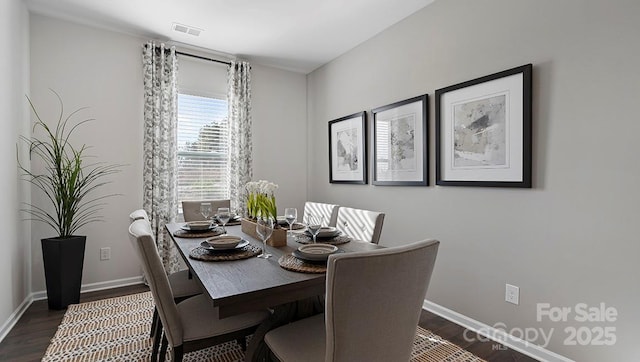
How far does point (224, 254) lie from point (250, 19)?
2443mm

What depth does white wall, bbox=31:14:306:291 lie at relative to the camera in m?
3.00

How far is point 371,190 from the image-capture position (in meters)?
3.42

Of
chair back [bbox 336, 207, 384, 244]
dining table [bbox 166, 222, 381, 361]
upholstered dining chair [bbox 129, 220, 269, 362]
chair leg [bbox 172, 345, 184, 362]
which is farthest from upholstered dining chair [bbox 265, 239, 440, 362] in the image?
chair back [bbox 336, 207, 384, 244]

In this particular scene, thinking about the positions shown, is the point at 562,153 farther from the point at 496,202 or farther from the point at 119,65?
the point at 119,65

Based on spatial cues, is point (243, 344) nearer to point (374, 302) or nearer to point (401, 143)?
point (374, 302)

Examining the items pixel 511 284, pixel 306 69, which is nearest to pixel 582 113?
pixel 511 284

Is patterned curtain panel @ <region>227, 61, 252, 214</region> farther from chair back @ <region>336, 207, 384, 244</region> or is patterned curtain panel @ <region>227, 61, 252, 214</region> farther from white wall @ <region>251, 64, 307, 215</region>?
chair back @ <region>336, 207, 384, 244</region>

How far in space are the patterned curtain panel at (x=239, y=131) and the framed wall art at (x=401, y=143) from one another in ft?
5.40

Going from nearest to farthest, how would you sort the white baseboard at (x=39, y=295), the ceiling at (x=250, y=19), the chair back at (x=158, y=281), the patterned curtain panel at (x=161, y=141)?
the chair back at (x=158, y=281) → the white baseboard at (x=39, y=295) → the ceiling at (x=250, y=19) → the patterned curtain panel at (x=161, y=141)

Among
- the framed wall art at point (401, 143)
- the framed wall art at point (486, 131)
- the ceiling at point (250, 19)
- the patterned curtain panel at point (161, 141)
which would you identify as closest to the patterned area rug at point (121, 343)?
the patterned curtain panel at point (161, 141)

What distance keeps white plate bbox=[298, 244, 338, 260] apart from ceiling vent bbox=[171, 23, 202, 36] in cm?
281

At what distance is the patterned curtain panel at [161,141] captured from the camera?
338 centimetres

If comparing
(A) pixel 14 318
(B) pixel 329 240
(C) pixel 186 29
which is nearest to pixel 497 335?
(B) pixel 329 240

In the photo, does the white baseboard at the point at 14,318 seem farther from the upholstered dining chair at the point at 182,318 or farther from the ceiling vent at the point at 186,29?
the ceiling vent at the point at 186,29
